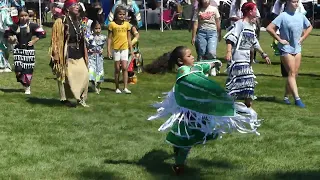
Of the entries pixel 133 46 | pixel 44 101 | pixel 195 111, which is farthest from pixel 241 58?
pixel 195 111

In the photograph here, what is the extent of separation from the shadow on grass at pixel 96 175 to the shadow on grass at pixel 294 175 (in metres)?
1.38

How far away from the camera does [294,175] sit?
625 centimetres

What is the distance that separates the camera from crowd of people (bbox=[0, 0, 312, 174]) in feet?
19.4

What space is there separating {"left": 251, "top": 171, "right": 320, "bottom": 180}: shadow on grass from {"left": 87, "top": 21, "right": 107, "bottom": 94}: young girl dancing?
228 inches

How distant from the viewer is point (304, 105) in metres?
10.1

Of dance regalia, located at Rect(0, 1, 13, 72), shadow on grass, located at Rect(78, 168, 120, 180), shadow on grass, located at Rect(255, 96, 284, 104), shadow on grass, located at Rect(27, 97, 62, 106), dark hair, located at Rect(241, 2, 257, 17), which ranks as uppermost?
dark hair, located at Rect(241, 2, 257, 17)

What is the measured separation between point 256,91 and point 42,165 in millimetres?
5951

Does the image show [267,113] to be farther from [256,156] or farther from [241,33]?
[256,156]

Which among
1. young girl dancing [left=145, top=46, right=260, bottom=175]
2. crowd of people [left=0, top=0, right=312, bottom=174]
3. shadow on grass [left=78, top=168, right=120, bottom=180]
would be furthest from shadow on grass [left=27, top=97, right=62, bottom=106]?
young girl dancing [left=145, top=46, right=260, bottom=175]

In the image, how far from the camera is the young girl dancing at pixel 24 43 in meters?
11.3

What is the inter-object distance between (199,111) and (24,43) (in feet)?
20.5

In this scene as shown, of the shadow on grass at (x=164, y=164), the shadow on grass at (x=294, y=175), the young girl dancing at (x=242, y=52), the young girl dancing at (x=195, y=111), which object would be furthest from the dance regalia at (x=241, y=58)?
the young girl dancing at (x=195, y=111)

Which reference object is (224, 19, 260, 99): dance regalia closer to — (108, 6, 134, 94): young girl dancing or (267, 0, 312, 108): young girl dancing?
(267, 0, 312, 108): young girl dancing

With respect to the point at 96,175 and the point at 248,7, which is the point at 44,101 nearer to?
the point at 248,7
